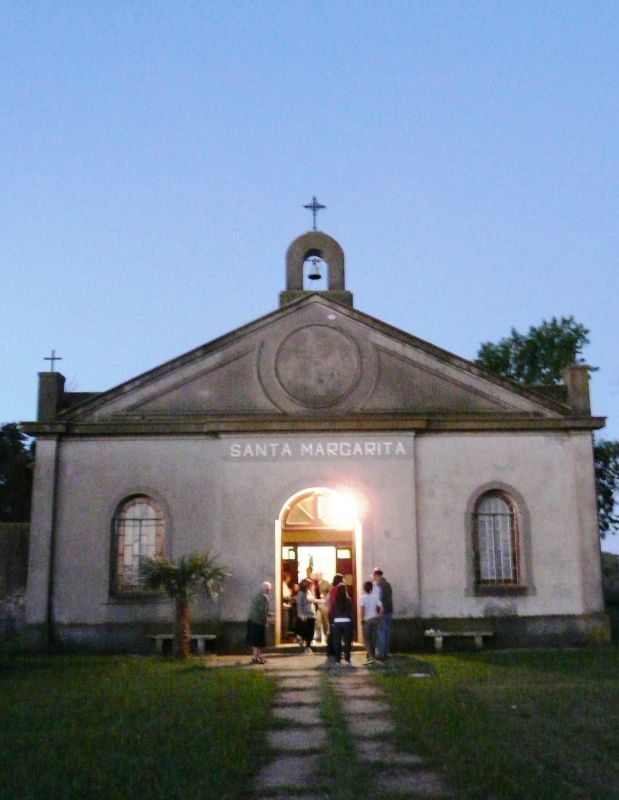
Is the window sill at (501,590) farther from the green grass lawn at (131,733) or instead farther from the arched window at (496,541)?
the green grass lawn at (131,733)

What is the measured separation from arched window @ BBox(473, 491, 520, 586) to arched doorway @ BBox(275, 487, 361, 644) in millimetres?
2644

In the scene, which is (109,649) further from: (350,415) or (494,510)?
(494,510)

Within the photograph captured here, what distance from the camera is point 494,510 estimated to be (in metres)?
20.0

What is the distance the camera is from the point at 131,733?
970 centimetres

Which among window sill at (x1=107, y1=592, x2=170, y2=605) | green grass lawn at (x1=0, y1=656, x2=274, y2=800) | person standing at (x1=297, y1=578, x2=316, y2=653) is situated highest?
window sill at (x1=107, y1=592, x2=170, y2=605)

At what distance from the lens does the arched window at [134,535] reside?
64.7 ft

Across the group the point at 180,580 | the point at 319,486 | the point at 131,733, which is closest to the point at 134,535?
the point at 180,580

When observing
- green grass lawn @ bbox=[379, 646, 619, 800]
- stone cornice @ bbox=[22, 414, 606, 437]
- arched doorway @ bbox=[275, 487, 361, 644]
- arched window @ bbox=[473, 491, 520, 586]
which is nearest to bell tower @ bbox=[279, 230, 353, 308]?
stone cornice @ bbox=[22, 414, 606, 437]

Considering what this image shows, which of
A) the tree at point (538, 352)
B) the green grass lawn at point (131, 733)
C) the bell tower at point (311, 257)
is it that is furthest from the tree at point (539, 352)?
the green grass lawn at point (131, 733)

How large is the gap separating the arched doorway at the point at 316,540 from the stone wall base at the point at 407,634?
1.14 meters

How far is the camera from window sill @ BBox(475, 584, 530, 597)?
19.5 m

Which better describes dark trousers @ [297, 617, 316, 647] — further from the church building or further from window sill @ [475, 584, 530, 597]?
window sill @ [475, 584, 530, 597]

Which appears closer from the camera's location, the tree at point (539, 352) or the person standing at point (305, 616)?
the person standing at point (305, 616)

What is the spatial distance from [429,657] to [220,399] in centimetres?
699
